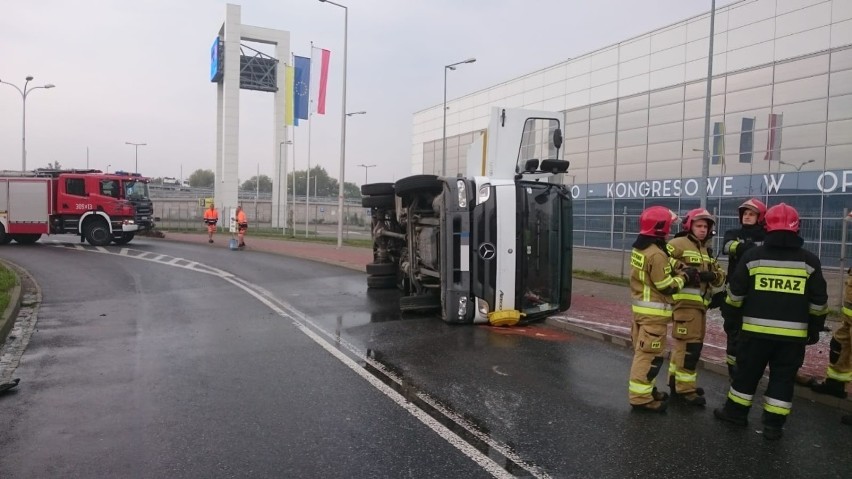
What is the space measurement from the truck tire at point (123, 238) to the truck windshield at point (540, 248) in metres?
20.0

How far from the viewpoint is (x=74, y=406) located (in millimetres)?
5277

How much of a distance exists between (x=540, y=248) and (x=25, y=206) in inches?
872

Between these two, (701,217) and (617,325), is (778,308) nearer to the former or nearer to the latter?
(701,217)

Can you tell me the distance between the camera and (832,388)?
555 centimetres

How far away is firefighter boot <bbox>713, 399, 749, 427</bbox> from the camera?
495cm

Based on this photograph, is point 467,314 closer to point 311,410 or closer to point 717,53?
point 311,410

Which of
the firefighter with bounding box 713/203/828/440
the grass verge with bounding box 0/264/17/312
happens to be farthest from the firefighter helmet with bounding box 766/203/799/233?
the grass verge with bounding box 0/264/17/312

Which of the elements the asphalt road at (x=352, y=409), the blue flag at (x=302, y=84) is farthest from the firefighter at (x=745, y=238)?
the blue flag at (x=302, y=84)

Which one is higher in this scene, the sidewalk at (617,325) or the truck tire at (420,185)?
the truck tire at (420,185)

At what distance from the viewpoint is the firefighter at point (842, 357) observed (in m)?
5.37

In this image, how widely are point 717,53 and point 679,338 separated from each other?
27093mm

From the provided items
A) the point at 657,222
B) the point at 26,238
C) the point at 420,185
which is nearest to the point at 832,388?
the point at 657,222

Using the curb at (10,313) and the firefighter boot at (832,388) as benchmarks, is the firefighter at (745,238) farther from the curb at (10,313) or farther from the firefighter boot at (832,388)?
the curb at (10,313)

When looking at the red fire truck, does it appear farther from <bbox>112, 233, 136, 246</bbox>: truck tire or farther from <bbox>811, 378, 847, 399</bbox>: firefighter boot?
<bbox>811, 378, 847, 399</bbox>: firefighter boot
